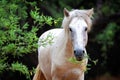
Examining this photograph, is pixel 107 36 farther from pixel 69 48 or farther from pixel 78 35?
pixel 78 35

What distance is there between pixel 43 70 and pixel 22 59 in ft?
9.84

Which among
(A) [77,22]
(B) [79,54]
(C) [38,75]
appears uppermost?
(A) [77,22]

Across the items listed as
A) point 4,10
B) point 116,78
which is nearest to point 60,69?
point 4,10

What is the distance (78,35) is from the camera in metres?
8.03

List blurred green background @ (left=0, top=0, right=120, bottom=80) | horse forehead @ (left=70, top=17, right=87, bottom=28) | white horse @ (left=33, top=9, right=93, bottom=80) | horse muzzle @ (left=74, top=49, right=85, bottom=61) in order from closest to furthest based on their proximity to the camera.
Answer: horse muzzle @ (left=74, top=49, right=85, bottom=61) → white horse @ (left=33, top=9, right=93, bottom=80) → horse forehead @ (left=70, top=17, right=87, bottom=28) → blurred green background @ (left=0, top=0, right=120, bottom=80)

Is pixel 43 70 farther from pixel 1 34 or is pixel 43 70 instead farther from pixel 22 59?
pixel 22 59

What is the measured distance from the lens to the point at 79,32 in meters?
8.06

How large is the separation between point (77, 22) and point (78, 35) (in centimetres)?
22

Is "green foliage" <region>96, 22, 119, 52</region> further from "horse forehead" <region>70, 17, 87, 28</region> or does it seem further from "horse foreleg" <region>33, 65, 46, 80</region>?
"horse forehead" <region>70, 17, 87, 28</region>

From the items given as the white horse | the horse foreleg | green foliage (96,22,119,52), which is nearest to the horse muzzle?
the white horse

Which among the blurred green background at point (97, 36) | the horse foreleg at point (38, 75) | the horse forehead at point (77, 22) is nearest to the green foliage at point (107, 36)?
the blurred green background at point (97, 36)

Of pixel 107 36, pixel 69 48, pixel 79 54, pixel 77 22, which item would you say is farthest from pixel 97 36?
pixel 79 54

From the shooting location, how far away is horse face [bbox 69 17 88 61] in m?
7.87

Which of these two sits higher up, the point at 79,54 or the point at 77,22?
the point at 77,22
